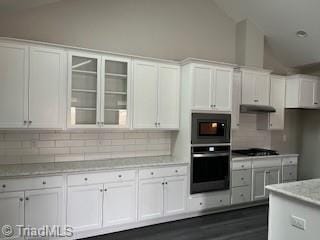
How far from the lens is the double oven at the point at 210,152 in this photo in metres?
3.89

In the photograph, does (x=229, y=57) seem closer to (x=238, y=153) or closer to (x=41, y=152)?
(x=238, y=153)

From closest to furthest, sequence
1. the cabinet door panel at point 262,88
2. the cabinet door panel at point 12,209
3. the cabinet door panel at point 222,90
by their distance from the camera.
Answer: the cabinet door panel at point 12,209 → the cabinet door panel at point 222,90 → the cabinet door panel at point 262,88

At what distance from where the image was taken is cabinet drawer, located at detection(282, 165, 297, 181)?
189 inches

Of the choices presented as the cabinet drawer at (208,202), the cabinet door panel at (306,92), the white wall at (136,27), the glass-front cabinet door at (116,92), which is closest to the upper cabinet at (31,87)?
the white wall at (136,27)

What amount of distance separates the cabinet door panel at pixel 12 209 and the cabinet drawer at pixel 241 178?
10.2ft

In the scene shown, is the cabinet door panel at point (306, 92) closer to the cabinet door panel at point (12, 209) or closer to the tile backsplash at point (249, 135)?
the tile backsplash at point (249, 135)

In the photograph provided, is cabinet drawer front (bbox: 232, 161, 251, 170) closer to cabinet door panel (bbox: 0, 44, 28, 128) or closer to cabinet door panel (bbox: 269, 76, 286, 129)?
cabinet door panel (bbox: 269, 76, 286, 129)

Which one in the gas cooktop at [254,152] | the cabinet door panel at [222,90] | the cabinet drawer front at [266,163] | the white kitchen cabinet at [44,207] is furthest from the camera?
the gas cooktop at [254,152]

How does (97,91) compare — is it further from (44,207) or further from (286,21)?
(286,21)

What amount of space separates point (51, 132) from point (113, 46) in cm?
158

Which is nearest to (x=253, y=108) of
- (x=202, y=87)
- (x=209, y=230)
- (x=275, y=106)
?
Result: (x=275, y=106)

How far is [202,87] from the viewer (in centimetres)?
393

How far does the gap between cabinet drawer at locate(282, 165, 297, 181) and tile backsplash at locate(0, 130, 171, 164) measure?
2.27 metres

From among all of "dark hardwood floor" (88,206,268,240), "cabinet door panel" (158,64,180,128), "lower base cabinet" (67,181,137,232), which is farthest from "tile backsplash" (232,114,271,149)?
"lower base cabinet" (67,181,137,232)
